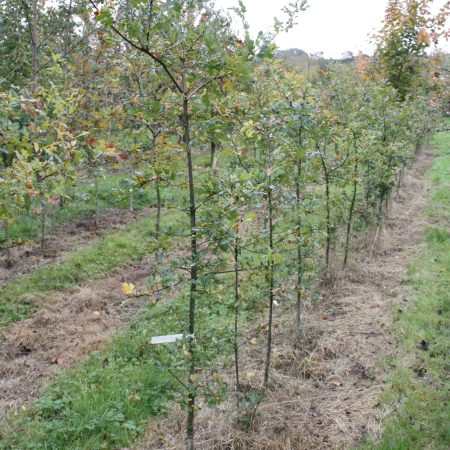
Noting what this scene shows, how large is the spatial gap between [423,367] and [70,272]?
538 cm

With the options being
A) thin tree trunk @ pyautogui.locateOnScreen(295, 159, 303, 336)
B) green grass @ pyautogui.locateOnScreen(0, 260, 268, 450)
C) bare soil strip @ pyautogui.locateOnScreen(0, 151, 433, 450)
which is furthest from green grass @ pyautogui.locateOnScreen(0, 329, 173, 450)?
thin tree trunk @ pyautogui.locateOnScreen(295, 159, 303, 336)

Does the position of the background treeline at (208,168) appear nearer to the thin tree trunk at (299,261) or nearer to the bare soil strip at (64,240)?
the thin tree trunk at (299,261)

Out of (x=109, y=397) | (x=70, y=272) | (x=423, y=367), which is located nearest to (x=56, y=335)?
(x=109, y=397)

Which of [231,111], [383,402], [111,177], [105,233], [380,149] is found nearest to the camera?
[231,111]

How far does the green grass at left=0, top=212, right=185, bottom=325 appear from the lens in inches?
243

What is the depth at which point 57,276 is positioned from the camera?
7098 millimetres

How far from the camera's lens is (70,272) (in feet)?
23.8

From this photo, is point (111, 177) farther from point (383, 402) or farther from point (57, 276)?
point (383, 402)

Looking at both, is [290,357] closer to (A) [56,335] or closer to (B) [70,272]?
(A) [56,335]

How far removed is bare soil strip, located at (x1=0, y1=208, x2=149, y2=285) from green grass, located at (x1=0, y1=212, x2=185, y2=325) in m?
0.29

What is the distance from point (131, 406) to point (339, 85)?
5.70 metres

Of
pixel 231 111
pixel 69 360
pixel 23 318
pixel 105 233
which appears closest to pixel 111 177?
pixel 105 233

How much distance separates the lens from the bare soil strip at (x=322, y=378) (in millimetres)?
3520

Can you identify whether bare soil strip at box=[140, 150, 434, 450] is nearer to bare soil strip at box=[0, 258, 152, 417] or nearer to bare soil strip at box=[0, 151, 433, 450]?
bare soil strip at box=[0, 151, 433, 450]
